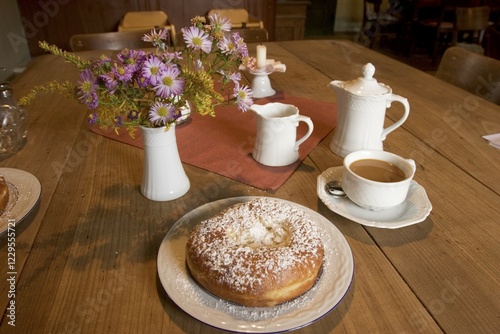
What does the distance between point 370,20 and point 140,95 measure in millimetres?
6415

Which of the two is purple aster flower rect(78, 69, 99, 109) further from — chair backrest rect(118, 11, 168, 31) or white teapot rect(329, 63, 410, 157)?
chair backrest rect(118, 11, 168, 31)

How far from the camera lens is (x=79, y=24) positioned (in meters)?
4.03

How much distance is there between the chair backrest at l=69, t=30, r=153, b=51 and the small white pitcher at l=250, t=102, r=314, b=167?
4.83 ft

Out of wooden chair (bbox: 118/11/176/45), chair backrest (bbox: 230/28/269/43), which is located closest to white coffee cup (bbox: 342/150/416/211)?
chair backrest (bbox: 230/28/269/43)

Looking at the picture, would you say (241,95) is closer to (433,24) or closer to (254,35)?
(254,35)

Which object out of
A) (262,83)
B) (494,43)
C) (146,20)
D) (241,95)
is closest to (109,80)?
(241,95)

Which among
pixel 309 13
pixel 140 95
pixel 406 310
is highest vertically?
pixel 140 95

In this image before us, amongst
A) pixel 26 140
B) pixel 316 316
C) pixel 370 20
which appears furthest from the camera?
pixel 370 20

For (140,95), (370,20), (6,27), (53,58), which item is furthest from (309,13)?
(140,95)

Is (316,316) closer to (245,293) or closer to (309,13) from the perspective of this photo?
(245,293)

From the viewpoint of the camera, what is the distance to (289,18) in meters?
A: 5.12

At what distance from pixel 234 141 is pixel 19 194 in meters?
0.57

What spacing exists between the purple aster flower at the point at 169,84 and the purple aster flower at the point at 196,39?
0.07 metres

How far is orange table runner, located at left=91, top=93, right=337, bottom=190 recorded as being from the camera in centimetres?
96
